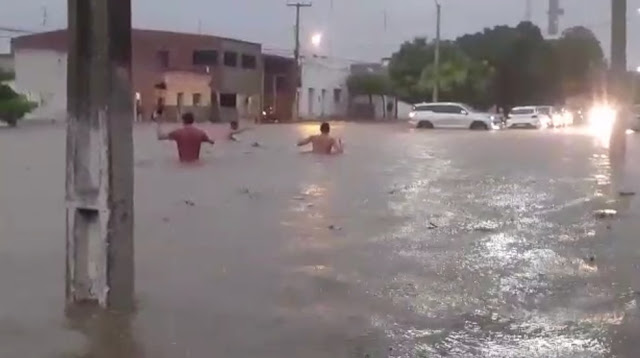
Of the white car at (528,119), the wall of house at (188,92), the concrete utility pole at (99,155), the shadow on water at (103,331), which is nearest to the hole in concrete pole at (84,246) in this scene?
the concrete utility pole at (99,155)

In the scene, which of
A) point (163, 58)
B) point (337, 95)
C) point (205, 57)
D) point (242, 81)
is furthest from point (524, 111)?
point (337, 95)

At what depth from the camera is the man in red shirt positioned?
2109 cm

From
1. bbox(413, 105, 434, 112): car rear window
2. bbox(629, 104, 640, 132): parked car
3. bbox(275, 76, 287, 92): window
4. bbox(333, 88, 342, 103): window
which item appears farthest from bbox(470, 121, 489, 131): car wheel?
bbox(333, 88, 342, 103): window

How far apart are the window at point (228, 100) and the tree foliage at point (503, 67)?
1327cm

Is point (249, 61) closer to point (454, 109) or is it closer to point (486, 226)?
point (454, 109)

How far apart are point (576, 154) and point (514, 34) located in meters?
55.8

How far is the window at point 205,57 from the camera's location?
63.7 meters

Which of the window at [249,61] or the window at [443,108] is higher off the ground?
the window at [249,61]

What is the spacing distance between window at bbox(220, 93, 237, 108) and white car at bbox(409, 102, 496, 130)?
1576 cm

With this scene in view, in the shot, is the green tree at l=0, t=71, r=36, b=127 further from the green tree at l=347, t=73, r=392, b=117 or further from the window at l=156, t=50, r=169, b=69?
the green tree at l=347, t=73, r=392, b=117

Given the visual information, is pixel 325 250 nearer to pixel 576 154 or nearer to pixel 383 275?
pixel 383 275

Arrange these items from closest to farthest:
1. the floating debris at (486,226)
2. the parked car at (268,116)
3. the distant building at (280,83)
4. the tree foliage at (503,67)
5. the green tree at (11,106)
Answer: the floating debris at (486,226), the green tree at (11,106), the parked car at (268,116), the distant building at (280,83), the tree foliage at (503,67)

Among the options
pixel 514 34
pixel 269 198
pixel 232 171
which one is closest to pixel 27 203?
pixel 269 198

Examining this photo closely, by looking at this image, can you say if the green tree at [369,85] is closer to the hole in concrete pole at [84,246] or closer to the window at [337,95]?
the window at [337,95]
